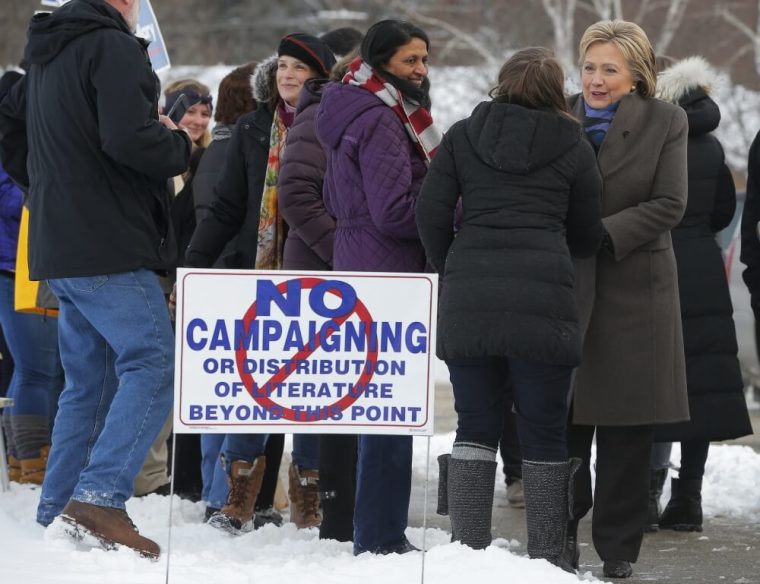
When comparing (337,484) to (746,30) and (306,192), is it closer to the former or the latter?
(306,192)

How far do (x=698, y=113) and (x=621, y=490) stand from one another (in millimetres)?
1863

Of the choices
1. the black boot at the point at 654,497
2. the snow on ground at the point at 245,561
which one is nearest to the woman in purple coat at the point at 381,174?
the snow on ground at the point at 245,561

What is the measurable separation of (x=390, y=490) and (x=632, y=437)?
97 cm

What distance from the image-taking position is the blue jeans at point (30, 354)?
8070 millimetres

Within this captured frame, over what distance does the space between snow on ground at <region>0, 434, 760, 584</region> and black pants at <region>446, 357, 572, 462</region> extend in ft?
1.30

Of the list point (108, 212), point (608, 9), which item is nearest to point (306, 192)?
point (108, 212)

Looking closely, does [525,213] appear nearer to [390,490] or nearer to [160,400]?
[390,490]

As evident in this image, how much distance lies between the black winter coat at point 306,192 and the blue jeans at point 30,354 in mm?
1949

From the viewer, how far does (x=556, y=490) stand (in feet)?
18.5

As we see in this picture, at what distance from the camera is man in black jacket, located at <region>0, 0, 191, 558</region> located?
227 inches

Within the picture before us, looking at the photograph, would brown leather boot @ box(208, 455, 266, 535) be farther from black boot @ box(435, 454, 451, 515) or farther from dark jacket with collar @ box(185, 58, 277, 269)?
black boot @ box(435, 454, 451, 515)

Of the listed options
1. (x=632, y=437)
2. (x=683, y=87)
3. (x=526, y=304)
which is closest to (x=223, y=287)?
(x=526, y=304)

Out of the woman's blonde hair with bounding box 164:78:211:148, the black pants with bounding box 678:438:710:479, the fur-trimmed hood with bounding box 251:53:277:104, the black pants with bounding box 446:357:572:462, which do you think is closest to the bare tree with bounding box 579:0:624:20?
the woman's blonde hair with bounding box 164:78:211:148

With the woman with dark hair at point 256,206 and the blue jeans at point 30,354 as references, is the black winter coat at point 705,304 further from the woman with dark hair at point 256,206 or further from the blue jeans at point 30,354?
the blue jeans at point 30,354
